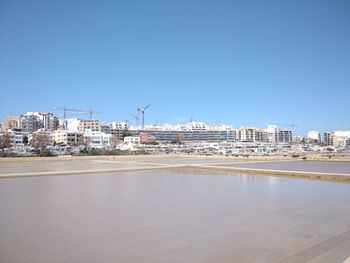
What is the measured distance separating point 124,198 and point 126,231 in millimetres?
4130

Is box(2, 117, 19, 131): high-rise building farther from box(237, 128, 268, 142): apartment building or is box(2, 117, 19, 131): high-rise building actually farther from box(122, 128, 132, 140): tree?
box(237, 128, 268, 142): apartment building

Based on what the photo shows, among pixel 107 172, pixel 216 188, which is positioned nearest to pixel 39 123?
pixel 107 172

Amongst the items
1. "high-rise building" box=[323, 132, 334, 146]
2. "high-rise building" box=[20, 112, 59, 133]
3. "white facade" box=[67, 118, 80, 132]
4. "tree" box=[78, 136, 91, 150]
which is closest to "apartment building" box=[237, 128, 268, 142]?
"high-rise building" box=[323, 132, 334, 146]

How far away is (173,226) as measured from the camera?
22.7 ft

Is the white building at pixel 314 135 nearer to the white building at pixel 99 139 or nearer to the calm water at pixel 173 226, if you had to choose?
the white building at pixel 99 139

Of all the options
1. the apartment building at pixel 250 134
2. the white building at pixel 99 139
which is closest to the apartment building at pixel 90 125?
the white building at pixel 99 139

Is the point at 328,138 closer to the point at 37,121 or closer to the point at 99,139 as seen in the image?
the point at 99,139

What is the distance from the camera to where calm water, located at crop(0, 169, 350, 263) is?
518 centimetres

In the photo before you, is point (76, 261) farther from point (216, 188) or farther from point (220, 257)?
point (216, 188)

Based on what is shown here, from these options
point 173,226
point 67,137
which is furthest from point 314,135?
point 173,226

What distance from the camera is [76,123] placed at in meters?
112

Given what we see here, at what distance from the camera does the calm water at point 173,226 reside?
17.0 feet

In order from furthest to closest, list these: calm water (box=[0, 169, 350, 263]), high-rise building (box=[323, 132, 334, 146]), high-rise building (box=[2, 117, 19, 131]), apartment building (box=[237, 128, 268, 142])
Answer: high-rise building (box=[323, 132, 334, 146]), apartment building (box=[237, 128, 268, 142]), high-rise building (box=[2, 117, 19, 131]), calm water (box=[0, 169, 350, 263])

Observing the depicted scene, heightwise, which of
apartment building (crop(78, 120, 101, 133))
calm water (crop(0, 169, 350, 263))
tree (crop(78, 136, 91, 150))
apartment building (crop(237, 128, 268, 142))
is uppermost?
apartment building (crop(78, 120, 101, 133))
